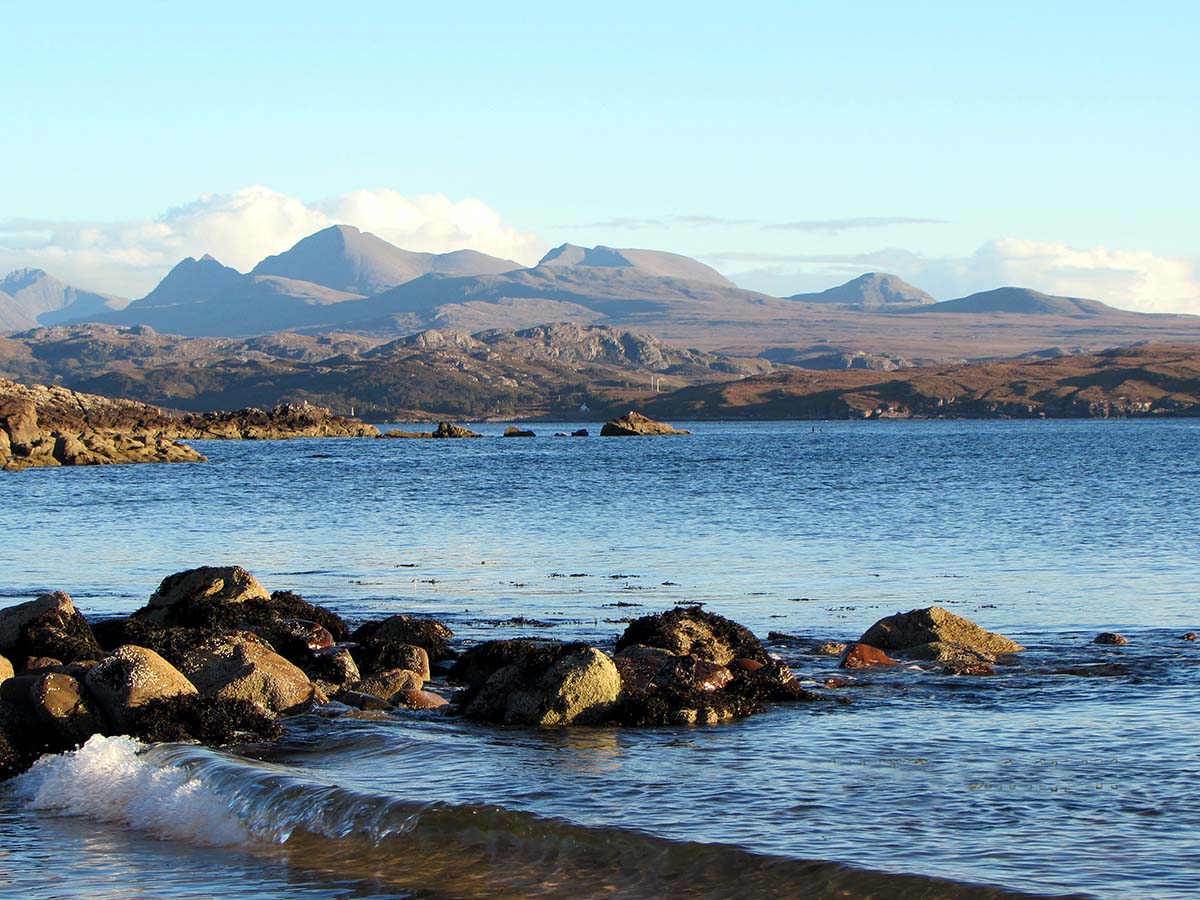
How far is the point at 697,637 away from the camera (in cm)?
2109

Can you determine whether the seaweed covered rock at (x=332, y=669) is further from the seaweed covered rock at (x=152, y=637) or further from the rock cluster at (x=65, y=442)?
the rock cluster at (x=65, y=442)

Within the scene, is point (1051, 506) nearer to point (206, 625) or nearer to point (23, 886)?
point (206, 625)

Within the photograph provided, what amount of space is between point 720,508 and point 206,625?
36119mm

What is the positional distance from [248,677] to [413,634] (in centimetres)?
433

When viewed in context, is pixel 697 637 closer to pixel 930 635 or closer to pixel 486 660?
pixel 486 660

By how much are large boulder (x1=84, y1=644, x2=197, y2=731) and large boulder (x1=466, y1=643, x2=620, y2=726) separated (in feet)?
13.1

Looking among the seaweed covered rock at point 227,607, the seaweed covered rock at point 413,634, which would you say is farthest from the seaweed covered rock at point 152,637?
the seaweed covered rock at point 413,634

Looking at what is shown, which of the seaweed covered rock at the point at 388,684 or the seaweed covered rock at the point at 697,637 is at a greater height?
the seaweed covered rock at the point at 697,637

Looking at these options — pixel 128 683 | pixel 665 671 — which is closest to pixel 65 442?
pixel 128 683

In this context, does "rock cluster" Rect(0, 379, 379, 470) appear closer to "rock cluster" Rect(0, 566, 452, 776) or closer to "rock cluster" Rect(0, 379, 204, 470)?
"rock cluster" Rect(0, 379, 204, 470)

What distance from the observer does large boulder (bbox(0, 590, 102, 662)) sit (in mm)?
20891

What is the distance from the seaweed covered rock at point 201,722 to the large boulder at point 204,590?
7446mm

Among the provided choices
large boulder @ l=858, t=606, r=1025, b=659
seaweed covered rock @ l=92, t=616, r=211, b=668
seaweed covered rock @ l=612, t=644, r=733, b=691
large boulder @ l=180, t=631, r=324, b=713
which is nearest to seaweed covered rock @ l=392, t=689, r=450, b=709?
large boulder @ l=180, t=631, r=324, b=713

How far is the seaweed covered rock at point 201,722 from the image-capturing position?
17.3 metres
